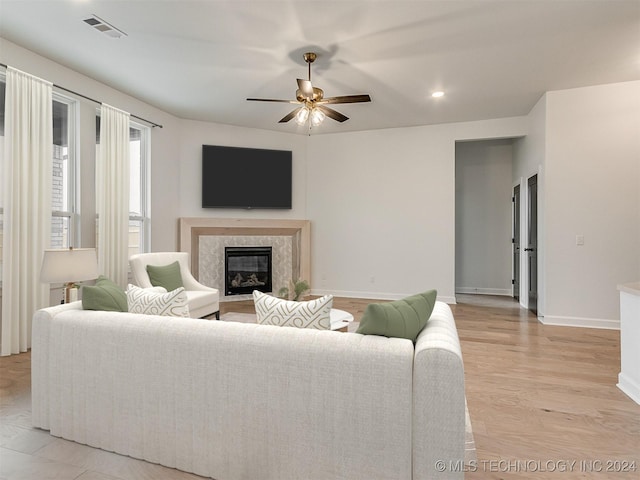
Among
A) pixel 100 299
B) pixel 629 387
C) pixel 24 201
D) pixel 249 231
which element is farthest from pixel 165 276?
pixel 629 387

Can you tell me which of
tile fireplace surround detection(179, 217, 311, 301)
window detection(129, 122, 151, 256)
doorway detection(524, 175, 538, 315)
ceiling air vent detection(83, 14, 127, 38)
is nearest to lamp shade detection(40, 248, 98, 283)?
ceiling air vent detection(83, 14, 127, 38)

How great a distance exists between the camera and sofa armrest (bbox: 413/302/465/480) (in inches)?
54.9

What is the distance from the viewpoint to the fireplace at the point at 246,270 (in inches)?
245

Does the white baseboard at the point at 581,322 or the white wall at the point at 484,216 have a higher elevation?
the white wall at the point at 484,216

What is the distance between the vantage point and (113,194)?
454cm

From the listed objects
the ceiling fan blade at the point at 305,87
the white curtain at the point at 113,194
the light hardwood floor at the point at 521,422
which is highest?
the ceiling fan blade at the point at 305,87

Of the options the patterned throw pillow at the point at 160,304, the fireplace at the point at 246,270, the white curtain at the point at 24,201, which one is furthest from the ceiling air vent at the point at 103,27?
the fireplace at the point at 246,270

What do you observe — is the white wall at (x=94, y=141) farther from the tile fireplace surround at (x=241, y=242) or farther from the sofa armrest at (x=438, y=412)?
the sofa armrest at (x=438, y=412)

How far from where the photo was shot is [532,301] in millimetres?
5570

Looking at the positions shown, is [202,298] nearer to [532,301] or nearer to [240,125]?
[240,125]

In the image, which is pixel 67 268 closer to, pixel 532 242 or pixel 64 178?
pixel 64 178

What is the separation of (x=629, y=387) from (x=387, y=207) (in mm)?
4249

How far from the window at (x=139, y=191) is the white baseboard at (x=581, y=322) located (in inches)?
215

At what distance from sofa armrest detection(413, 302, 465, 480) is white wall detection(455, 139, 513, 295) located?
6441 millimetres
